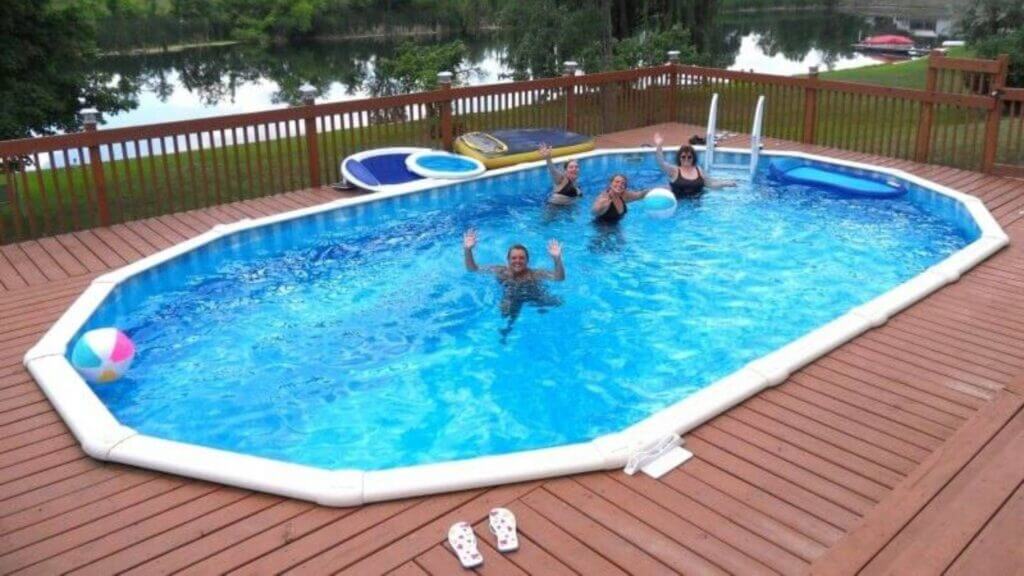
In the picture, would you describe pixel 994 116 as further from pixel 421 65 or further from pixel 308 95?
pixel 421 65

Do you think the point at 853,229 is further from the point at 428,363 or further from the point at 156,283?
the point at 156,283

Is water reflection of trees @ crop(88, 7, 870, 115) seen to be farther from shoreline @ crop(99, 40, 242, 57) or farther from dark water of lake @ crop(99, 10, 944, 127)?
shoreline @ crop(99, 40, 242, 57)

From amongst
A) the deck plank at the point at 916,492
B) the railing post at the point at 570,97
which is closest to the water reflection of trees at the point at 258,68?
the railing post at the point at 570,97

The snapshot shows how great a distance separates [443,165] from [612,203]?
227 centimetres

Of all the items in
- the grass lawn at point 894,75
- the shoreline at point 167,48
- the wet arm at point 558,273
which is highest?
the shoreline at point 167,48

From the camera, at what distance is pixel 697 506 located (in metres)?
3.37

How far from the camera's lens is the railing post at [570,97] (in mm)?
10782

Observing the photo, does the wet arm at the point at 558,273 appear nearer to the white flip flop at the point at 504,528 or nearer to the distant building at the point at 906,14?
the white flip flop at the point at 504,528

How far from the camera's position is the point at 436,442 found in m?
4.89

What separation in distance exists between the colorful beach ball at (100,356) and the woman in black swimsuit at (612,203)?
4640 millimetres

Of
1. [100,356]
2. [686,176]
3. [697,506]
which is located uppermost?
[686,176]

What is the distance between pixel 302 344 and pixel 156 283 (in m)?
1.53

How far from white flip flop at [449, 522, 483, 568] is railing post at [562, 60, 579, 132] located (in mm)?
8409

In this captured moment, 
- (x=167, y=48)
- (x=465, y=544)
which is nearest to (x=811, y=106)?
(x=465, y=544)
